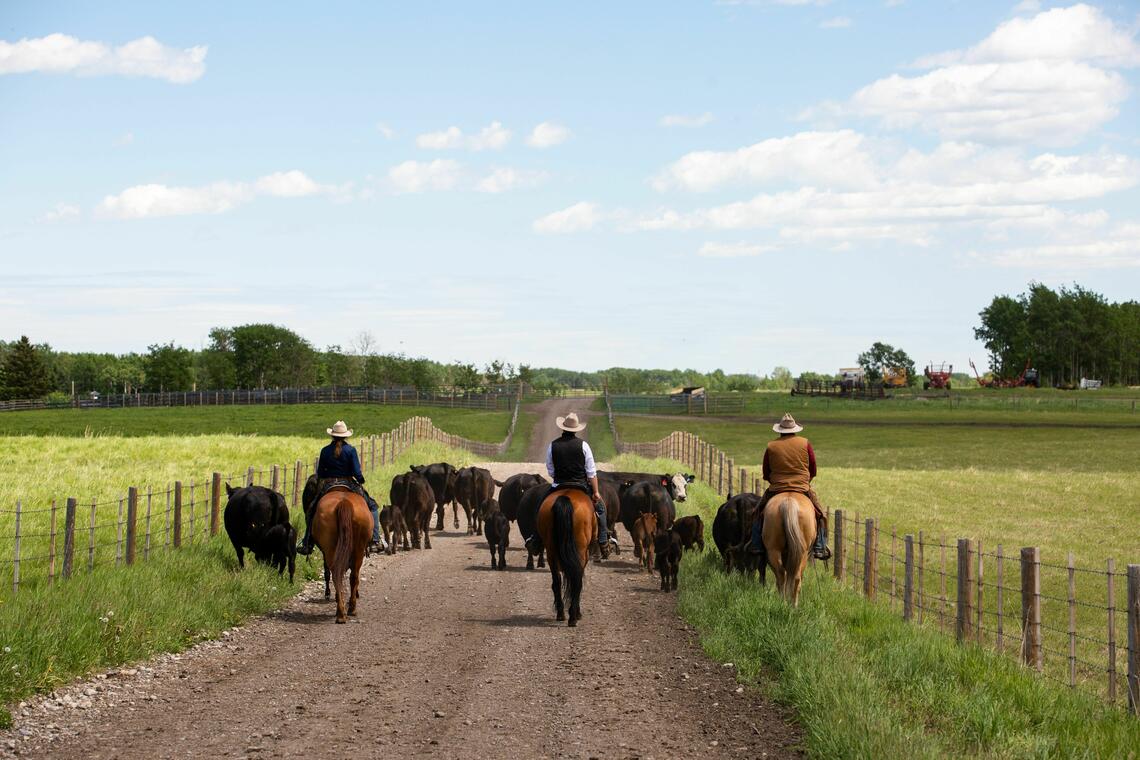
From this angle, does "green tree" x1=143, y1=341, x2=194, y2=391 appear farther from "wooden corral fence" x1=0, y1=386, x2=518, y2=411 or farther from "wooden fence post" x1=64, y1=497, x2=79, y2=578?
"wooden fence post" x1=64, y1=497, x2=79, y2=578

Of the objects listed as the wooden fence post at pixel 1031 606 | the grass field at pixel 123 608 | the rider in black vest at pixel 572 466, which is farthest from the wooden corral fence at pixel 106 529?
the wooden fence post at pixel 1031 606

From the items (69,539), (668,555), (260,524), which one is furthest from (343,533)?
(668,555)

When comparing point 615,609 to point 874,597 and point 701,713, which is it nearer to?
point 874,597

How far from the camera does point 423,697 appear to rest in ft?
31.4

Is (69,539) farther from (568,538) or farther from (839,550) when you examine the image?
(839,550)

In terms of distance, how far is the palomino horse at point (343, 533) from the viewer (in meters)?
13.8

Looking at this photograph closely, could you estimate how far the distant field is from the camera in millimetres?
77750

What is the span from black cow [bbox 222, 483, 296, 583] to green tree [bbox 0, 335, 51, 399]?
4700 inches

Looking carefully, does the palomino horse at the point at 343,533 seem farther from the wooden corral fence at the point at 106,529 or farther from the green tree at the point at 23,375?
the green tree at the point at 23,375

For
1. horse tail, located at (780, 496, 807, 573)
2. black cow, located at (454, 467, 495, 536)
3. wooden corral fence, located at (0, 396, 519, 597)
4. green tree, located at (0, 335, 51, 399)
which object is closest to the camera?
horse tail, located at (780, 496, 807, 573)

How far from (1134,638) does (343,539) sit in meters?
8.40

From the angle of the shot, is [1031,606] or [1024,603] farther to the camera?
[1024,603]

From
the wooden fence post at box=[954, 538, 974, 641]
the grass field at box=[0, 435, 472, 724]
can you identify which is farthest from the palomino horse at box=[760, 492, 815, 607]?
the grass field at box=[0, 435, 472, 724]

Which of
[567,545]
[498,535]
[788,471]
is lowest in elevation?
[498,535]
